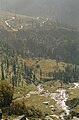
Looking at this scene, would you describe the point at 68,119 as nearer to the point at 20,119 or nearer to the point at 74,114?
the point at 74,114

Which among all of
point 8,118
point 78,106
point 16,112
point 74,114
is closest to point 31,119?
point 16,112

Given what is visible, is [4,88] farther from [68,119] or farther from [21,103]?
[68,119]

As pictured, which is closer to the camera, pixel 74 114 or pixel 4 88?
pixel 4 88

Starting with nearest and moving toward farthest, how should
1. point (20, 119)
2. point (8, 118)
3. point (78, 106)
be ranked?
point (20, 119) → point (8, 118) → point (78, 106)

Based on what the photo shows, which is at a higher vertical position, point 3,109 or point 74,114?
point 3,109

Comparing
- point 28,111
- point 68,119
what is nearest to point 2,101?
point 28,111

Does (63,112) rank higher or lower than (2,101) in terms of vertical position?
lower

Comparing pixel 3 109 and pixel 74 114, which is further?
pixel 74 114

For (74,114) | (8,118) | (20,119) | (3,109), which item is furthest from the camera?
(74,114)

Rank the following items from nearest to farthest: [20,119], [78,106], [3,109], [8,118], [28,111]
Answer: [20,119] < [8,118] < [3,109] < [28,111] < [78,106]

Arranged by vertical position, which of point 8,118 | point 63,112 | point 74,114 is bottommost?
point 63,112
